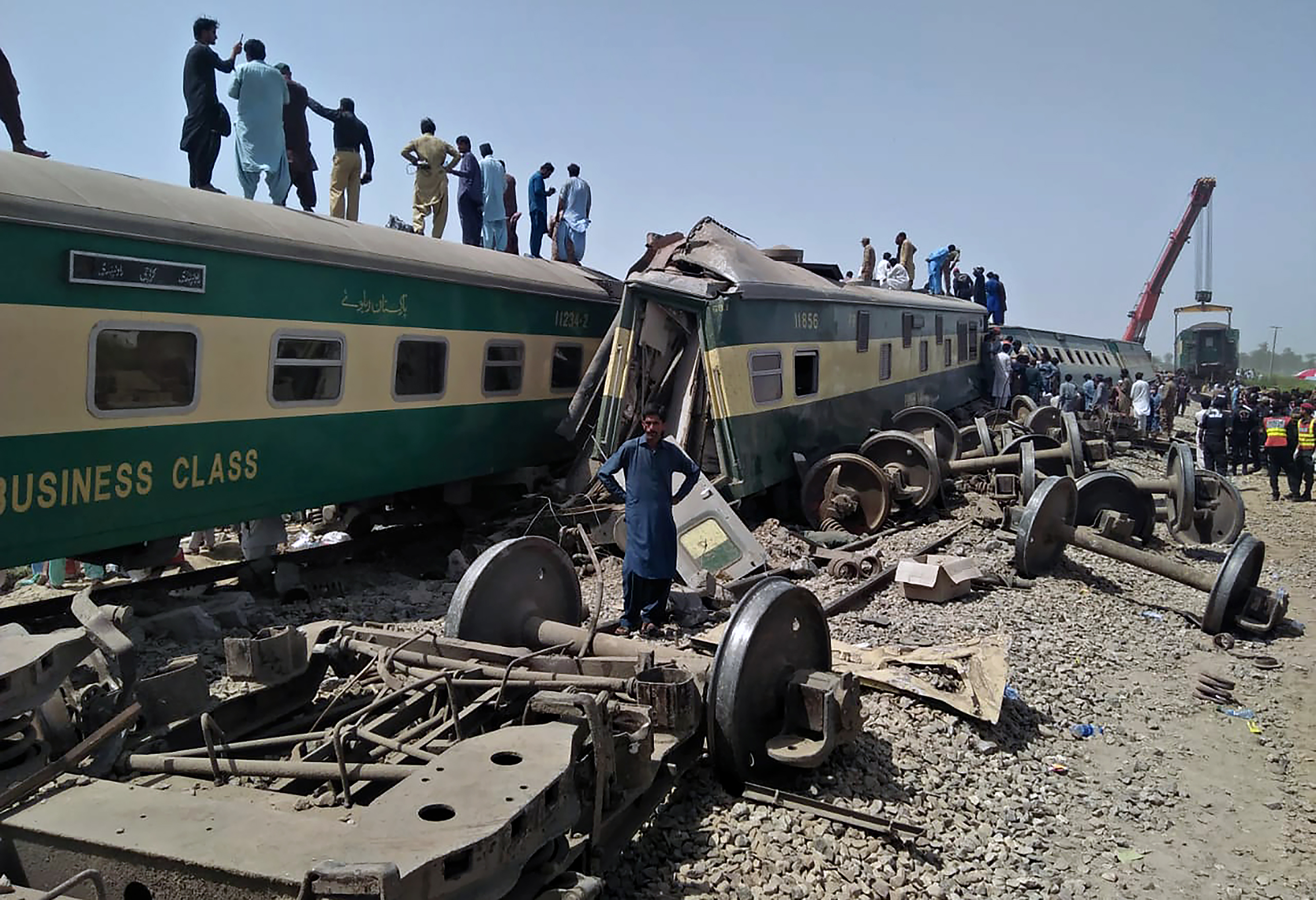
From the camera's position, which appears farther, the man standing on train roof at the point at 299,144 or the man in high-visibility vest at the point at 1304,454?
the man in high-visibility vest at the point at 1304,454

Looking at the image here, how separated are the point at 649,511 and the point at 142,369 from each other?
3.94 metres

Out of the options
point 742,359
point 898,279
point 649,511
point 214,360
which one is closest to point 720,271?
point 742,359

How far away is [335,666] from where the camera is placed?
4.57m

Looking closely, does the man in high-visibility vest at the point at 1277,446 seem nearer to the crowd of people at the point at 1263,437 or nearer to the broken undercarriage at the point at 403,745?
the crowd of people at the point at 1263,437

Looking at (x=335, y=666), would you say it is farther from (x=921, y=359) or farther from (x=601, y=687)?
A: (x=921, y=359)

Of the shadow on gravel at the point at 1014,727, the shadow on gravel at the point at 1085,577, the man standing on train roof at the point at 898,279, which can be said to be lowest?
the shadow on gravel at the point at 1014,727

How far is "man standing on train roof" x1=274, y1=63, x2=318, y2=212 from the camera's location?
33.9ft

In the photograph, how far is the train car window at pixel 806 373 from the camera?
11523 mm

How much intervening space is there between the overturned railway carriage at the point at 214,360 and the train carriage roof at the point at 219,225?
0.7 inches

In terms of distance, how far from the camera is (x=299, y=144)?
10359 mm

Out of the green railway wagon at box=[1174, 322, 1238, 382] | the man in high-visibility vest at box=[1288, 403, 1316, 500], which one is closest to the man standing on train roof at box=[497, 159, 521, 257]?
the man in high-visibility vest at box=[1288, 403, 1316, 500]

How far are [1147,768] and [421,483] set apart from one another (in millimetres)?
7135

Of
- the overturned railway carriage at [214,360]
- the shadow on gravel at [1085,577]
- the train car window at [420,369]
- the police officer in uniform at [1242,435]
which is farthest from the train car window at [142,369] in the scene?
the police officer in uniform at [1242,435]

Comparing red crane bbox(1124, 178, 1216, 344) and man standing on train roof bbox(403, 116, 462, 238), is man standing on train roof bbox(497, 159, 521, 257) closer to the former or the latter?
man standing on train roof bbox(403, 116, 462, 238)
